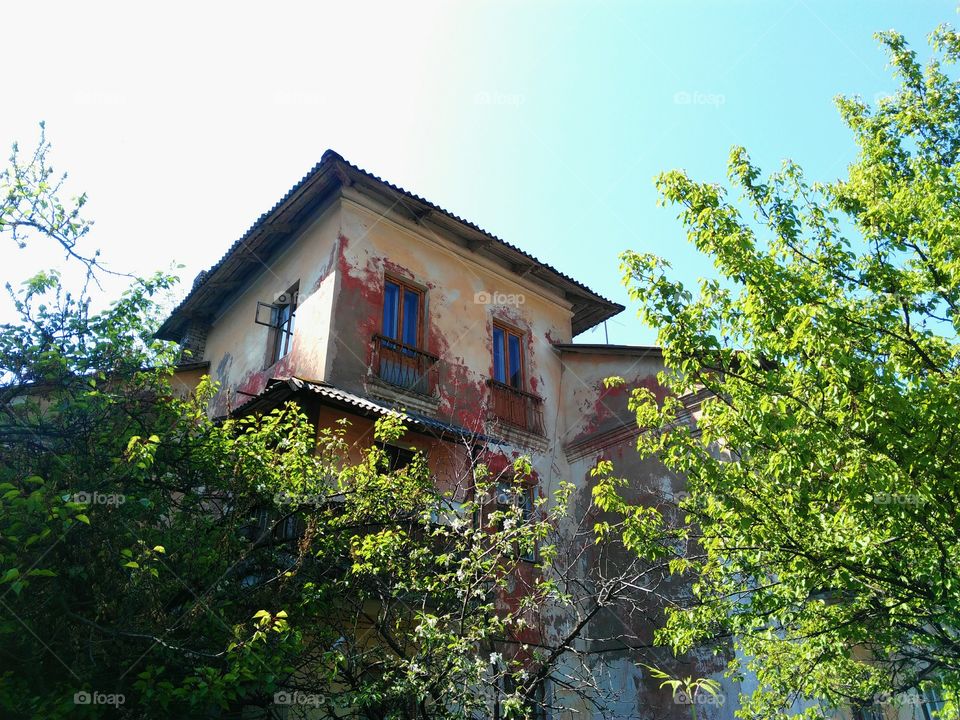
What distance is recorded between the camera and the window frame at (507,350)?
13.4 metres

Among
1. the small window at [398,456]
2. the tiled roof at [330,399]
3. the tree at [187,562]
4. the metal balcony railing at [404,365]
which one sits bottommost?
the tree at [187,562]

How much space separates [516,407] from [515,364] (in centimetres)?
109

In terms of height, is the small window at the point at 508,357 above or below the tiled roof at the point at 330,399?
above

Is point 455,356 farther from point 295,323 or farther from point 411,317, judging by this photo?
point 295,323

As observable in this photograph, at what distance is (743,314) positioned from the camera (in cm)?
667

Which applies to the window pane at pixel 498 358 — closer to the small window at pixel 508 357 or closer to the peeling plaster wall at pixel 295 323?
the small window at pixel 508 357

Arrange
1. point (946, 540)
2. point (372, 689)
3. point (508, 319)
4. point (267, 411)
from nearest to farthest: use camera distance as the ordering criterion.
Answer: point (946, 540), point (372, 689), point (267, 411), point (508, 319)

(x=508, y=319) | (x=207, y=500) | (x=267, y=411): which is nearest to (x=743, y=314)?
(x=207, y=500)

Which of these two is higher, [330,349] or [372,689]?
[330,349]

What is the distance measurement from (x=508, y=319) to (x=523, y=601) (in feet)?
26.2

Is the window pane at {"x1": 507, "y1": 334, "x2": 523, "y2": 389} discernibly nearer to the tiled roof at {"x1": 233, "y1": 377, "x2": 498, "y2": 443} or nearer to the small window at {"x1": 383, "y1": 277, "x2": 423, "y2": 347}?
the small window at {"x1": 383, "y1": 277, "x2": 423, "y2": 347}

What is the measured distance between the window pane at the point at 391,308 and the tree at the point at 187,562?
4084 mm

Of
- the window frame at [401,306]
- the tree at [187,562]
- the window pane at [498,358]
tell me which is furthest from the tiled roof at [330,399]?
the window pane at [498,358]

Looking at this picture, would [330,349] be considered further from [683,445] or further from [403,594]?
[683,445]
